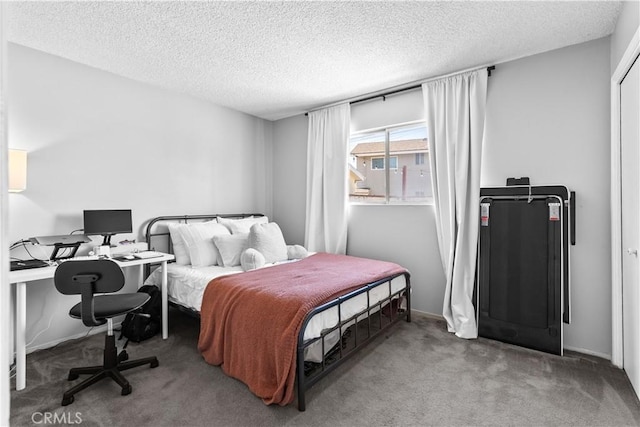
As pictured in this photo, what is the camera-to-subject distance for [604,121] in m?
2.52

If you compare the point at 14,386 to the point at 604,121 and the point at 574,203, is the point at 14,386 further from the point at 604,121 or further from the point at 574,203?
the point at 604,121

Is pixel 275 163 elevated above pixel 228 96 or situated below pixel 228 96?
below

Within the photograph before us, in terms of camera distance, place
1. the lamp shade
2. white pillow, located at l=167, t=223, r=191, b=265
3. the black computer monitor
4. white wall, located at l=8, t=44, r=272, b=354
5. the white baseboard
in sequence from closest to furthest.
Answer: the lamp shade
the white baseboard
white wall, located at l=8, t=44, r=272, b=354
the black computer monitor
white pillow, located at l=167, t=223, r=191, b=265

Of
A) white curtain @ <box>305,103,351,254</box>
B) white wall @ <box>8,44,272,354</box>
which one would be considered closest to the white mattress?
white wall @ <box>8,44,272,354</box>

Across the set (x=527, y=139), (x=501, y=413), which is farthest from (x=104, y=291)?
(x=527, y=139)

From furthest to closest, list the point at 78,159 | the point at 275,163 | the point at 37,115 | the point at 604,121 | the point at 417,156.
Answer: the point at 275,163 → the point at 417,156 → the point at 78,159 → the point at 37,115 → the point at 604,121

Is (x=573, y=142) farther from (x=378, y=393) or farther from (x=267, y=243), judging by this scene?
(x=267, y=243)

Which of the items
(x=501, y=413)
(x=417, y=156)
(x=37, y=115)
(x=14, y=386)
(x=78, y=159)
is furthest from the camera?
(x=417, y=156)

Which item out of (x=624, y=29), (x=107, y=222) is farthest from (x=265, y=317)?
(x=624, y=29)

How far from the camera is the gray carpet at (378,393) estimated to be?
1.82 metres

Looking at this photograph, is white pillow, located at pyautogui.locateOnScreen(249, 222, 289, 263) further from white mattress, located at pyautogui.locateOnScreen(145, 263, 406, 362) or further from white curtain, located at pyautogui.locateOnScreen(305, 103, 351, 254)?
white curtain, located at pyautogui.locateOnScreen(305, 103, 351, 254)

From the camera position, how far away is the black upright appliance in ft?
8.48

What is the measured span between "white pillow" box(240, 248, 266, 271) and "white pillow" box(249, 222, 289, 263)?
0.68 feet

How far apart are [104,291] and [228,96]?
271 centimetres
